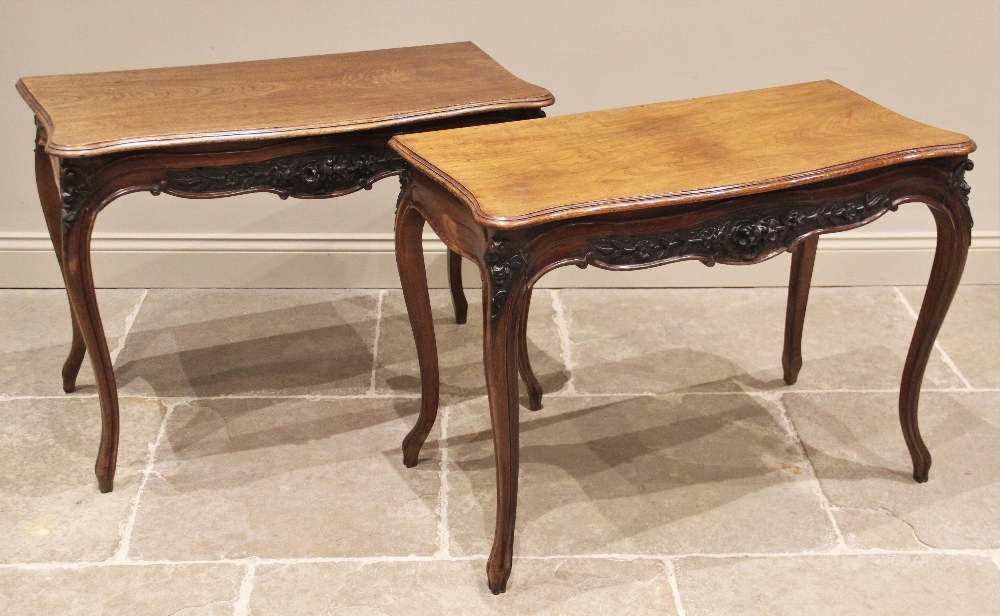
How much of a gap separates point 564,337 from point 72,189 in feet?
4.46

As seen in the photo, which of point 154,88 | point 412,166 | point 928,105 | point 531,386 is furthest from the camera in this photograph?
point 928,105

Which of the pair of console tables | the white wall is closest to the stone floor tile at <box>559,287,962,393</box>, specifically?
the white wall

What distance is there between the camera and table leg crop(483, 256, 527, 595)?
5.70ft

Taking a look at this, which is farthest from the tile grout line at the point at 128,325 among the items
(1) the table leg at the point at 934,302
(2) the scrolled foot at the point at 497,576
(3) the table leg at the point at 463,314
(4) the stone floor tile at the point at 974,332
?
(4) the stone floor tile at the point at 974,332

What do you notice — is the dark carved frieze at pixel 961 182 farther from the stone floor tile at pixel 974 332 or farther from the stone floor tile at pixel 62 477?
the stone floor tile at pixel 62 477

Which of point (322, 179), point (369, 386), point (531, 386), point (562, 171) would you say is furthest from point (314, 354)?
point (562, 171)

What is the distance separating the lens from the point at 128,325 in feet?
9.58

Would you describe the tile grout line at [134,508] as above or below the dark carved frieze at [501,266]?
below

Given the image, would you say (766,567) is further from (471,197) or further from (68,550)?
(68,550)

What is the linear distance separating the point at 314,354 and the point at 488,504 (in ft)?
2.57

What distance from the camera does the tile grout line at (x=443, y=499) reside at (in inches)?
82.7

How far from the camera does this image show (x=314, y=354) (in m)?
2.79

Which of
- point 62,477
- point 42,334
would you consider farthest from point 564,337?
point 42,334

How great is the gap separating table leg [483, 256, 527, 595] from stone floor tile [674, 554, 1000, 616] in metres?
0.35
